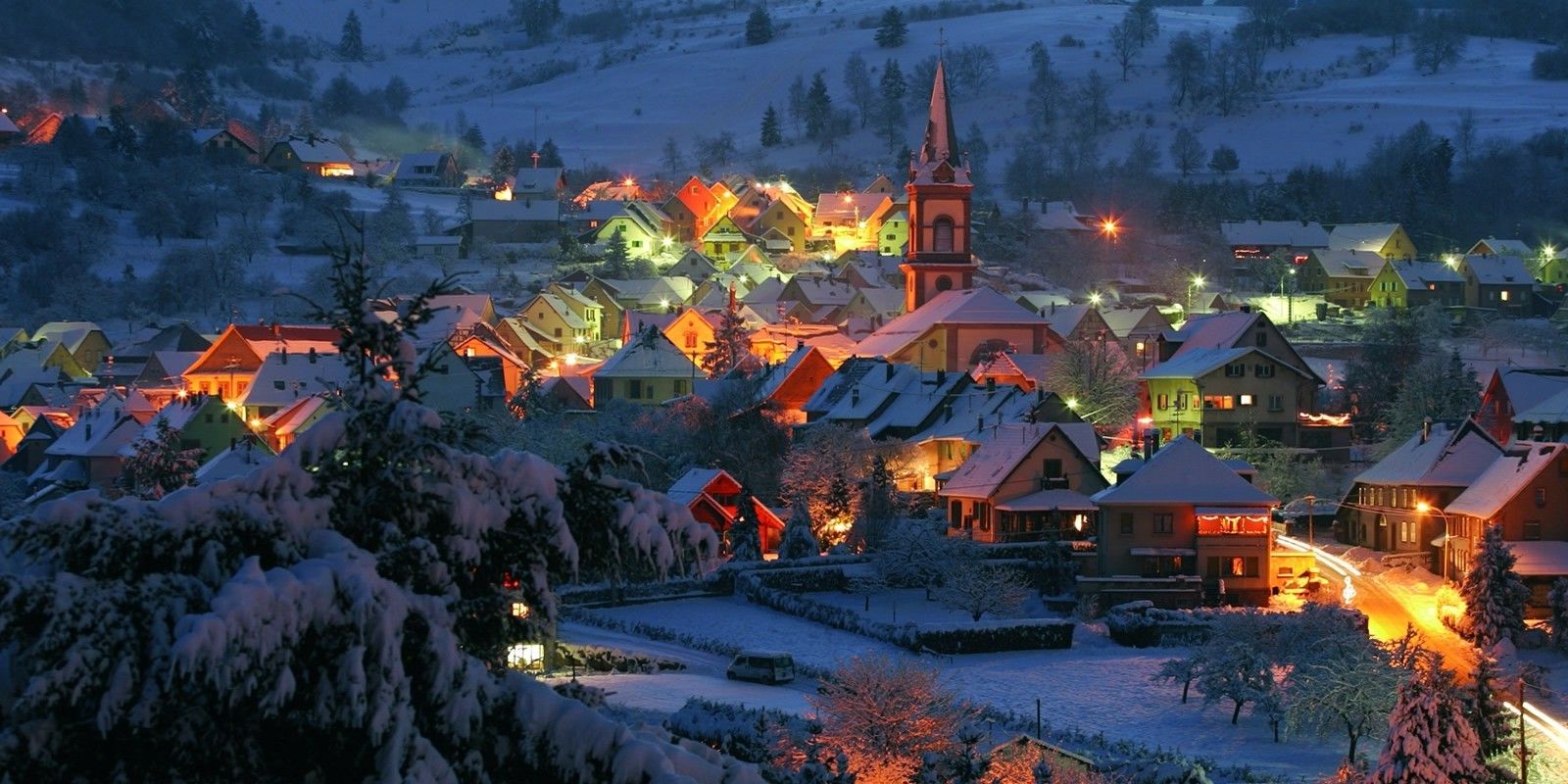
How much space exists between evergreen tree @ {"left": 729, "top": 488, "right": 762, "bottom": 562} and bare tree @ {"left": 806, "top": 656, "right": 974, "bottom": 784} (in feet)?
55.6

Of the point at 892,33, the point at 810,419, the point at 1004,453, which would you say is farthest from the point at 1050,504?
the point at 892,33

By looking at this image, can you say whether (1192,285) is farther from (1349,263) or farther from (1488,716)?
(1488,716)

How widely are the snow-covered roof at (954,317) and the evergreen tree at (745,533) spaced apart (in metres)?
20.2

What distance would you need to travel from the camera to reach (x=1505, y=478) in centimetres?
3997

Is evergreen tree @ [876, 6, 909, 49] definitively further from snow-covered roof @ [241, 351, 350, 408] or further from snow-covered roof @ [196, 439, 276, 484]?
snow-covered roof @ [196, 439, 276, 484]

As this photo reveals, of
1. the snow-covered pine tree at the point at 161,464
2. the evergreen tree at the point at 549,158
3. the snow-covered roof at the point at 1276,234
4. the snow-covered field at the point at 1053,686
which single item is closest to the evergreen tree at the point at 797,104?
the evergreen tree at the point at 549,158

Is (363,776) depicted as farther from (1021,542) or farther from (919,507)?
(919,507)

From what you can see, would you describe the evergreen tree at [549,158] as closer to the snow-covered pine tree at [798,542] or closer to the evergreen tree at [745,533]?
the evergreen tree at [745,533]

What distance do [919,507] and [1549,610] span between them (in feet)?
46.5

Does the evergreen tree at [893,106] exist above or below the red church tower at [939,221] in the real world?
above

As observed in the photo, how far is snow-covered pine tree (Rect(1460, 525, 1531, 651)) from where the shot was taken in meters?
34.4

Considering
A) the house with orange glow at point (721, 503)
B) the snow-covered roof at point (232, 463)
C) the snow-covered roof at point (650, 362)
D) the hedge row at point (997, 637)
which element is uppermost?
the snow-covered roof at point (650, 362)

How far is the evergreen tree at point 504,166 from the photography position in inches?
4964

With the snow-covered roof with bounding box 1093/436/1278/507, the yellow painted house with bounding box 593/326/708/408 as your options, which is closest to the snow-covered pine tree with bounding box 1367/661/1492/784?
the snow-covered roof with bounding box 1093/436/1278/507
